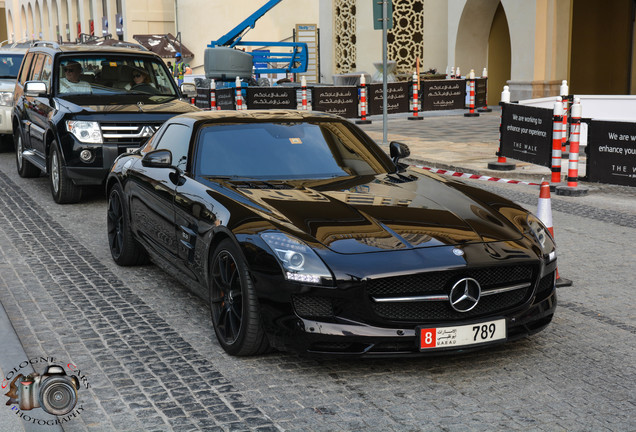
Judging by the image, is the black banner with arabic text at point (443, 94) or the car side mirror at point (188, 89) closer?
the car side mirror at point (188, 89)

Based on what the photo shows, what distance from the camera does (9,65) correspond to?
18875mm

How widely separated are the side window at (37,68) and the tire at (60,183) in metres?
1.67

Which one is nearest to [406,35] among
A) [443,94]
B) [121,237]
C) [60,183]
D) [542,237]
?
[443,94]

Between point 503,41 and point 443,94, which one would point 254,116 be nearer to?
point 443,94

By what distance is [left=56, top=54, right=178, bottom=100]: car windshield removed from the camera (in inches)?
450

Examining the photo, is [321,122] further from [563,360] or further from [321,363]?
[563,360]

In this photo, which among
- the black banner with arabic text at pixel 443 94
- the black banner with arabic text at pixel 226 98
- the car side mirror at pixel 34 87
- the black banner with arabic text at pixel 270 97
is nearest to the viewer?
the car side mirror at pixel 34 87

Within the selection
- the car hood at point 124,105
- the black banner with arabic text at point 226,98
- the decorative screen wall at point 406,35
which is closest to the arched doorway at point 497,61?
the decorative screen wall at point 406,35

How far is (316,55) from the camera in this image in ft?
174

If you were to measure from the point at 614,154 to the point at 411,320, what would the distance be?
825 centimetres

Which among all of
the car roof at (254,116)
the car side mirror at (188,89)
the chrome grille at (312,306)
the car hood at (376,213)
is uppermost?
the car side mirror at (188,89)

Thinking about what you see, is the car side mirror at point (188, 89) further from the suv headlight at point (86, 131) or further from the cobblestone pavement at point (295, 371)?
the cobblestone pavement at point (295, 371)

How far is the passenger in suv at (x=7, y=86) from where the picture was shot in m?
16.7

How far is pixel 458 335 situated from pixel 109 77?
819cm
